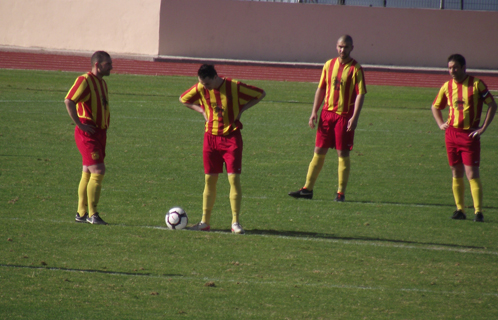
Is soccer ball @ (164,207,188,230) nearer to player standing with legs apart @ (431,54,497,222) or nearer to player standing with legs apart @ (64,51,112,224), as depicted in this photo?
player standing with legs apart @ (64,51,112,224)

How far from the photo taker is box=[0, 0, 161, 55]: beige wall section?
34344 mm

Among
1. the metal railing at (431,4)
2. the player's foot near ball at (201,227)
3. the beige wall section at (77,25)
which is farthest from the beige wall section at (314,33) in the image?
the player's foot near ball at (201,227)

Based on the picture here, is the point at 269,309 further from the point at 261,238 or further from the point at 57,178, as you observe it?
the point at 57,178

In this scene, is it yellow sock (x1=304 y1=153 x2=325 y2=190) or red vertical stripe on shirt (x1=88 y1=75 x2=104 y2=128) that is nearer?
red vertical stripe on shirt (x1=88 y1=75 x2=104 y2=128)

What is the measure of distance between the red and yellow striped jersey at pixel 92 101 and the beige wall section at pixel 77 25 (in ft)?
92.6

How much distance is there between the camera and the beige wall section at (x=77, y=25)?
3434cm

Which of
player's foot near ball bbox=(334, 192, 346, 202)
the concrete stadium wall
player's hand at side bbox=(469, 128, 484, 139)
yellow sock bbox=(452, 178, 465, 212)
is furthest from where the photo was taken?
the concrete stadium wall

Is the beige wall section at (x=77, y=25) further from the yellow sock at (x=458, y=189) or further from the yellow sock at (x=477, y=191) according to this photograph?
the yellow sock at (x=477, y=191)

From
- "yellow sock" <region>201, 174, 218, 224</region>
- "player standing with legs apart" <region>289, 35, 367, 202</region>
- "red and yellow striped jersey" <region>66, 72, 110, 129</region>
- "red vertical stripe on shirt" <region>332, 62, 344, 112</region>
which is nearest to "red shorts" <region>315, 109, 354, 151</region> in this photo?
"player standing with legs apart" <region>289, 35, 367, 202</region>

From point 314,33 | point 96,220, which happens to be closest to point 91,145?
point 96,220

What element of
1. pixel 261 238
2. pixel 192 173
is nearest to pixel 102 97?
pixel 261 238

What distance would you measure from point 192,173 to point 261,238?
3304mm

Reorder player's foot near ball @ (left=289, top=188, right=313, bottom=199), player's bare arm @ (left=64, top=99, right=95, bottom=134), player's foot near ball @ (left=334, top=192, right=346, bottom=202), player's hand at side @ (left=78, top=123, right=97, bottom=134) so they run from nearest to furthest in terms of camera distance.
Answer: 1. player's bare arm @ (left=64, top=99, right=95, bottom=134)
2. player's hand at side @ (left=78, top=123, right=97, bottom=134)
3. player's foot near ball @ (left=334, top=192, right=346, bottom=202)
4. player's foot near ball @ (left=289, top=188, right=313, bottom=199)

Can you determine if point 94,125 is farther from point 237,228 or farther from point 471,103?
point 471,103
